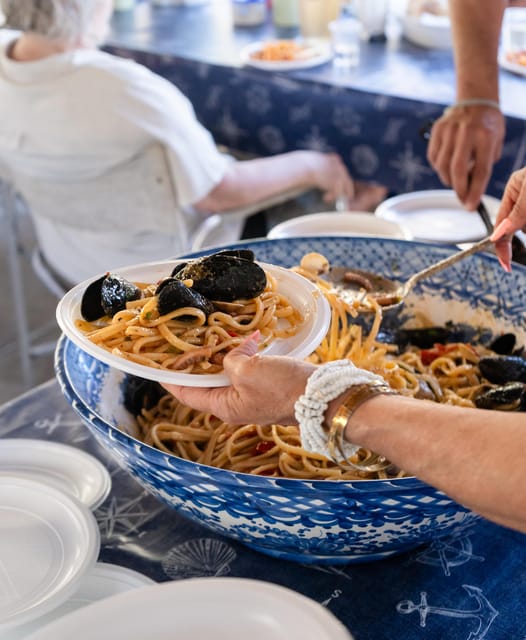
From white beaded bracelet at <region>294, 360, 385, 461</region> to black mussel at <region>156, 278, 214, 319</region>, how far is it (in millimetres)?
244

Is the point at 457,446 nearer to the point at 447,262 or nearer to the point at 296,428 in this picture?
the point at 296,428

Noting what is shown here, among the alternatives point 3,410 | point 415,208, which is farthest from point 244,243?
point 415,208

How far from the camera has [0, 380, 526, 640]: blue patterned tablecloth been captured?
36.0 inches

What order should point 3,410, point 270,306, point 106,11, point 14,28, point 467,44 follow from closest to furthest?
point 270,306, point 3,410, point 467,44, point 14,28, point 106,11

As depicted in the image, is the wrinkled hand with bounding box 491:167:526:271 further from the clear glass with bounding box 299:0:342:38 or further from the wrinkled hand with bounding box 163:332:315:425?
the clear glass with bounding box 299:0:342:38

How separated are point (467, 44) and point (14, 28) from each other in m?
1.36

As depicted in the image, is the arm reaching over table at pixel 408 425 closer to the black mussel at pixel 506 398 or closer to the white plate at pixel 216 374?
the white plate at pixel 216 374

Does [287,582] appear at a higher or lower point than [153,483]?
lower

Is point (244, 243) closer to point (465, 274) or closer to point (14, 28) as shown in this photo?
point (465, 274)

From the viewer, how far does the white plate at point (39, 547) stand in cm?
83

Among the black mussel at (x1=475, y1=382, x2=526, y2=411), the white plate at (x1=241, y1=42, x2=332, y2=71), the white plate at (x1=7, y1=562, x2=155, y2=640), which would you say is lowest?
the white plate at (x1=241, y1=42, x2=332, y2=71)

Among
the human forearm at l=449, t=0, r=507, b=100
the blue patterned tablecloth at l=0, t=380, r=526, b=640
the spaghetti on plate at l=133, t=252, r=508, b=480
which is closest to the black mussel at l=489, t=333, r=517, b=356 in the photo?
the spaghetti on plate at l=133, t=252, r=508, b=480

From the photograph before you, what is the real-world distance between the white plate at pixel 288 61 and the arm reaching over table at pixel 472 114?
1111 mm

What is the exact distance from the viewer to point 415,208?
6.59 feet
